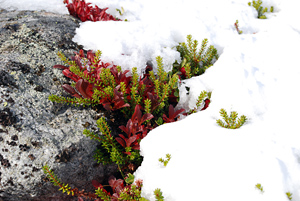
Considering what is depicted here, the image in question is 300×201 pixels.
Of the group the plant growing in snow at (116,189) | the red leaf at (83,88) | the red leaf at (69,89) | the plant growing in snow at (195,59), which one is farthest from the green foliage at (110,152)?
the plant growing in snow at (195,59)

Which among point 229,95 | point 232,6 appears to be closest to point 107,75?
point 229,95

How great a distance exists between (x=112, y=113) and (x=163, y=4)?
337cm

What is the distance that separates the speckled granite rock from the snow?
73 centimetres

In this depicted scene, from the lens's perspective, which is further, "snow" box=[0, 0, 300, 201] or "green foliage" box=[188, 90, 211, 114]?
"green foliage" box=[188, 90, 211, 114]

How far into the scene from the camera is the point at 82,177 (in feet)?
8.36

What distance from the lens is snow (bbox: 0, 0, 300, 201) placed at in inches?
72.0

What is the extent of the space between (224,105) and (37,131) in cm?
226

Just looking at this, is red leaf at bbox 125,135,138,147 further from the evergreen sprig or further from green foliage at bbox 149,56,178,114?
green foliage at bbox 149,56,178,114

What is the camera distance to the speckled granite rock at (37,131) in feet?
7.55

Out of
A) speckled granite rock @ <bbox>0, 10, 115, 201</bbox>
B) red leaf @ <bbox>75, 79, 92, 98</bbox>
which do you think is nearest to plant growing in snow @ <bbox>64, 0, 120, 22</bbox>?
speckled granite rock @ <bbox>0, 10, 115, 201</bbox>

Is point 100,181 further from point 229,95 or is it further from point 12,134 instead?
point 229,95

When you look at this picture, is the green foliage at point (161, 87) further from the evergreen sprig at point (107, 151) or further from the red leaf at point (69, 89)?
the red leaf at point (69, 89)

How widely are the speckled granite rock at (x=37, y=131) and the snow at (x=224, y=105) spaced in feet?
2.40

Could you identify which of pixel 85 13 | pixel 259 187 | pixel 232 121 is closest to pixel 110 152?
pixel 232 121
